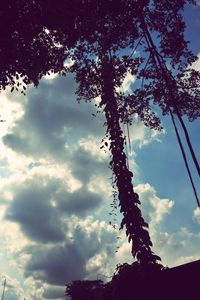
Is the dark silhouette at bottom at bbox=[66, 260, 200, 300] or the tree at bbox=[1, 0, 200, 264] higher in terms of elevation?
the tree at bbox=[1, 0, 200, 264]

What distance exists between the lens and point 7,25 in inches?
454

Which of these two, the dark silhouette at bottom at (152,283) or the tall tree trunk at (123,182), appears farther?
the tall tree trunk at (123,182)

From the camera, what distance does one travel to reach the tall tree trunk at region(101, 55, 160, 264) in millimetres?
14031

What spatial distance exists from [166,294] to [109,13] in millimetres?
10117

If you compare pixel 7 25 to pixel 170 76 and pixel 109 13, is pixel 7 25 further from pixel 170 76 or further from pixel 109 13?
pixel 170 76

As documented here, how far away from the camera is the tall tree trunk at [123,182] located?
14.0 meters

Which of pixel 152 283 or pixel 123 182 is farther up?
pixel 123 182

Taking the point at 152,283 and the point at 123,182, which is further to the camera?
the point at 123,182

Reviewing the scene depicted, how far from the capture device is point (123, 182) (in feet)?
49.2

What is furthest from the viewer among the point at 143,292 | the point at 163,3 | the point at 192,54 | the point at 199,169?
the point at 192,54

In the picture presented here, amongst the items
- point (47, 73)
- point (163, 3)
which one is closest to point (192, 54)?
point (163, 3)

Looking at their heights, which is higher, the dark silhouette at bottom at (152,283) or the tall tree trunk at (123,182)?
the tall tree trunk at (123,182)

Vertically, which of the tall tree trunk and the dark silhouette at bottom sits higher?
the tall tree trunk

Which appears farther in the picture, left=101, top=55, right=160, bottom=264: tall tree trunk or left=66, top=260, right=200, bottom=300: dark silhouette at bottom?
left=101, top=55, right=160, bottom=264: tall tree trunk
